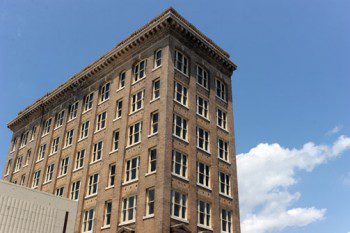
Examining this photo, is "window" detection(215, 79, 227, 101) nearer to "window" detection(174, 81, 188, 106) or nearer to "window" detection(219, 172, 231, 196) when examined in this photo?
"window" detection(174, 81, 188, 106)

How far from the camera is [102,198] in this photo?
3531 cm

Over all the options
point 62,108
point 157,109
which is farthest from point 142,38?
point 62,108

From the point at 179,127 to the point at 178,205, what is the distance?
740 cm

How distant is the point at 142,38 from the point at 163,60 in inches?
191

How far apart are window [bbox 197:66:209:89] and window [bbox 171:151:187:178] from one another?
979 cm

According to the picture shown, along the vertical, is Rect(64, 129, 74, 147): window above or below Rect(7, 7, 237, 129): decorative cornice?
below

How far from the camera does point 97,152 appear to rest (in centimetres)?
3962

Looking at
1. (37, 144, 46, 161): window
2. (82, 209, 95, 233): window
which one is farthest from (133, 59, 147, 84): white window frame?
(37, 144, 46, 161): window

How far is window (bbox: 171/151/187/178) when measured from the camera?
31895 mm

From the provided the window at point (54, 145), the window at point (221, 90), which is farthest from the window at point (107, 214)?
the window at point (221, 90)

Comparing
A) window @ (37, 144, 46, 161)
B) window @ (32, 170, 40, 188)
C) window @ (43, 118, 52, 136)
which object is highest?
window @ (43, 118, 52, 136)

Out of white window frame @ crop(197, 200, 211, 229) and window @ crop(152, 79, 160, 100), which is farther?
window @ crop(152, 79, 160, 100)

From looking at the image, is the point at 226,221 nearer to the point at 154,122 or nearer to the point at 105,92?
the point at 154,122

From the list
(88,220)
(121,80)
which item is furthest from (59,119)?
(88,220)
